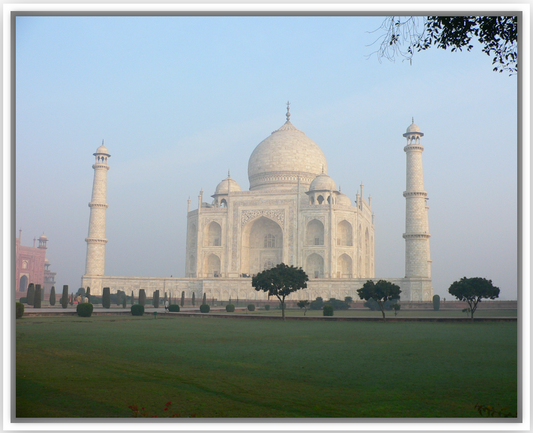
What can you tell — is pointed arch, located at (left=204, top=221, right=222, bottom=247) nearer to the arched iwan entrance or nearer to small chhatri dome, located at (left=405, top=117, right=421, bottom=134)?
the arched iwan entrance

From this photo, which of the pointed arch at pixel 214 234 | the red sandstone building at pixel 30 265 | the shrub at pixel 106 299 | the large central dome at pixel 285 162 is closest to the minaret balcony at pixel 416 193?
the large central dome at pixel 285 162

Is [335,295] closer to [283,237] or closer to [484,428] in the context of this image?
[283,237]

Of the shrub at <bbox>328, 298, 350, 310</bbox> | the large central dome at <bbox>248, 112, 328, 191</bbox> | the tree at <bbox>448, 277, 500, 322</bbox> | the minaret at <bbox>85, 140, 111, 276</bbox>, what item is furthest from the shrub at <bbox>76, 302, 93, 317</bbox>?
the large central dome at <bbox>248, 112, 328, 191</bbox>

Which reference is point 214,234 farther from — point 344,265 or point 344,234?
point 344,265

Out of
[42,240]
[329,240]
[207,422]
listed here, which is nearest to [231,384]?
[207,422]

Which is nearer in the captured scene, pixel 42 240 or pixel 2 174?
pixel 2 174

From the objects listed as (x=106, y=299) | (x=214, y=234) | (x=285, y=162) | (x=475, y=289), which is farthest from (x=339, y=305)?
(x=285, y=162)

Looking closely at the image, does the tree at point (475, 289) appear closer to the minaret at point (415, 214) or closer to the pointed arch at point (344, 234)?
the minaret at point (415, 214)
